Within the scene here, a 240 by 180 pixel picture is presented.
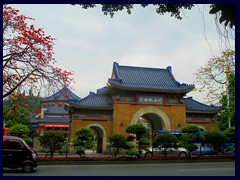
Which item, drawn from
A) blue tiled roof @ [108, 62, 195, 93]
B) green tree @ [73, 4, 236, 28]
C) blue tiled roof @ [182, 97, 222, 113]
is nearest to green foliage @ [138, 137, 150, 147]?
blue tiled roof @ [108, 62, 195, 93]

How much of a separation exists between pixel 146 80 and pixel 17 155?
16.2 m

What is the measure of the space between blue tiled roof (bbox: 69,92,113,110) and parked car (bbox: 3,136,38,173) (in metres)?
11.2

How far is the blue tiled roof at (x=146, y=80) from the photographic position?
22859mm

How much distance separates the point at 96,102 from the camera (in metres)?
23.0

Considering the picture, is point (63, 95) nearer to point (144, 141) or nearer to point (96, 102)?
point (144, 141)

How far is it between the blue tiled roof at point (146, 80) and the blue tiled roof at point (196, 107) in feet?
6.45

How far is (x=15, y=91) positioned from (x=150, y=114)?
16.5 metres

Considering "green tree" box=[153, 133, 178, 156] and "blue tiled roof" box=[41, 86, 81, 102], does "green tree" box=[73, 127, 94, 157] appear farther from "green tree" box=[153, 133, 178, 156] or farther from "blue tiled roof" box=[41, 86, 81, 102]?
"green tree" box=[153, 133, 178, 156]

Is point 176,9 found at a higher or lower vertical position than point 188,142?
higher

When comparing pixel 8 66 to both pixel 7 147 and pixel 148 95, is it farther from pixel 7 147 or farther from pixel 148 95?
pixel 148 95

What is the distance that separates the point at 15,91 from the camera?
30.7ft

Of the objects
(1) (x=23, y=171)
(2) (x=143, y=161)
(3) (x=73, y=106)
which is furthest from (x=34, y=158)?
(3) (x=73, y=106)

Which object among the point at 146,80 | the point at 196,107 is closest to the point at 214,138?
the point at 196,107

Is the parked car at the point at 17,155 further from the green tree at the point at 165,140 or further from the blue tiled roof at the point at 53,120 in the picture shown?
the blue tiled roof at the point at 53,120
